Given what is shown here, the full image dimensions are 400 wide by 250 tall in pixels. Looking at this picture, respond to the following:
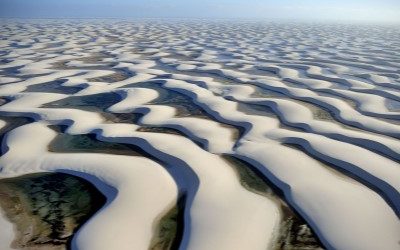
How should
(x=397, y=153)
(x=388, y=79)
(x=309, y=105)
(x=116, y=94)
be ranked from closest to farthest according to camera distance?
(x=397, y=153)
(x=309, y=105)
(x=116, y=94)
(x=388, y=79)

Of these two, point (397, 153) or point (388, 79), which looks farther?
point (388, 79)

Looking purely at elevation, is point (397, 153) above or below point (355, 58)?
above

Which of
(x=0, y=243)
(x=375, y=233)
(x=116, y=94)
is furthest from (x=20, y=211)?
(x=116, y=94)

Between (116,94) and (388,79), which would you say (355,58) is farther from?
(116,94)

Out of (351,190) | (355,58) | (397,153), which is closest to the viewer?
(351,190)

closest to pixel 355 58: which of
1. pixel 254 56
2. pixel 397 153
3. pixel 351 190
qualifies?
pixel 254 56

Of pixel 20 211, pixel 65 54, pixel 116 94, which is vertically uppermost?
pixel 20 211
